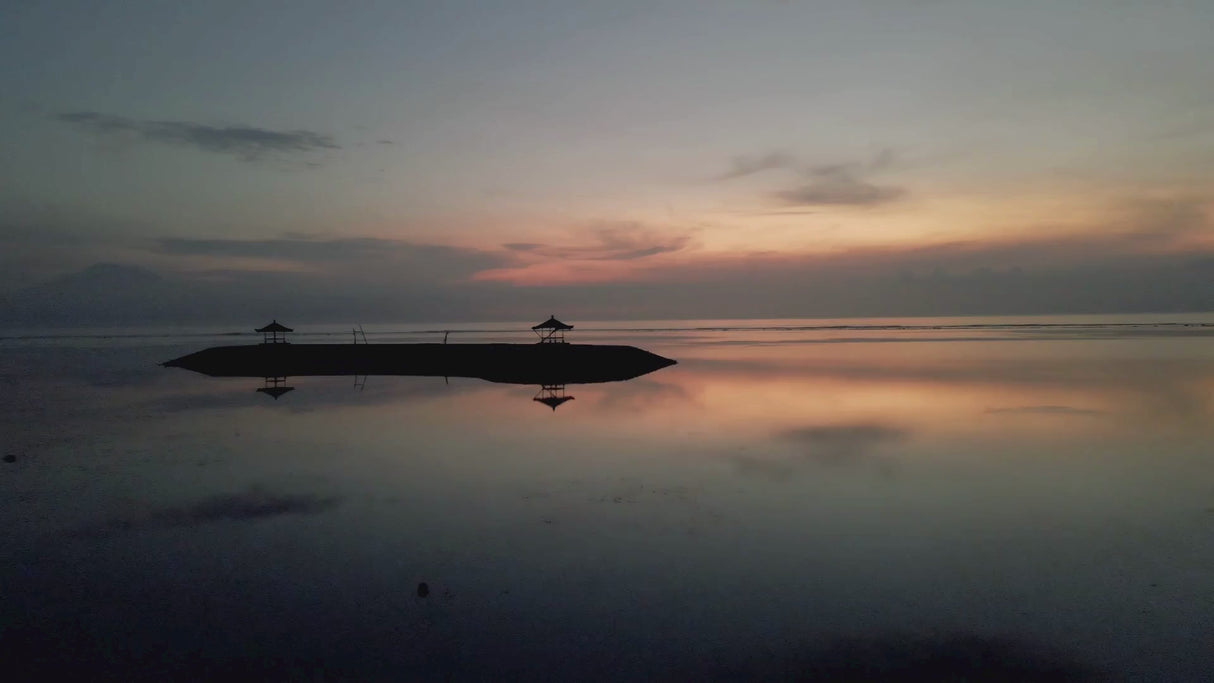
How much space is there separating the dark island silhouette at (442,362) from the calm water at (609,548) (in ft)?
88.8

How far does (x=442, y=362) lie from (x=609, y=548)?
54.8 meters

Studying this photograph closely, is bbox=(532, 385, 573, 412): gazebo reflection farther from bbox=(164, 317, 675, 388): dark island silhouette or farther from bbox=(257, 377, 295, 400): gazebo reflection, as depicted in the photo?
bbox=(257, 377, 295, 400): gazebo reflection

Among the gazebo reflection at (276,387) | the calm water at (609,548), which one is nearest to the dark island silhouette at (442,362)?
the gazebo reflection at (276,387)

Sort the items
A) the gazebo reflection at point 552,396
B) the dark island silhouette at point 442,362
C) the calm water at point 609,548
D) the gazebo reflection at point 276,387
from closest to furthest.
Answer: the calm water at point 609,548 < the gazebo reflection at point 552,396 < the gazebo reflection at point 276,387 < the dark island silhouette at point 442,362

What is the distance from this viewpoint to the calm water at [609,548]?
10.4m

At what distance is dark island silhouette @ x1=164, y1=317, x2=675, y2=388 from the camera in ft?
199

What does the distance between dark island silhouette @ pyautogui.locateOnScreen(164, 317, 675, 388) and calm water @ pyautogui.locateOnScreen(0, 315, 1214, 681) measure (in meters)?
27.1

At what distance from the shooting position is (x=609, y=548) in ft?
49.0

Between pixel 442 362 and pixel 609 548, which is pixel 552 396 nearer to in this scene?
Answer: pixel 442 362

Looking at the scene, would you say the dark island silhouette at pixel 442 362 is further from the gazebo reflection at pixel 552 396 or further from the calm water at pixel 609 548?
the calm water at pixel 609 548

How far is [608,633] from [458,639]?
7.54 feet

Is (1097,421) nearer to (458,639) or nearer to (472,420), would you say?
(472,420)

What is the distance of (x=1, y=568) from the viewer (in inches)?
537

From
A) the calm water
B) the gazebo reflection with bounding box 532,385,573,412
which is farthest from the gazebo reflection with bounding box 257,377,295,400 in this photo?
the gazebo reflection with bounding box 532,385,573,412
